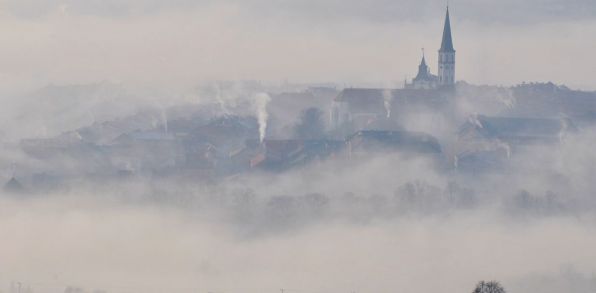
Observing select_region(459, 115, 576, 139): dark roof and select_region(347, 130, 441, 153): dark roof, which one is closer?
select_region(347, 130, 441, 153): dark roof

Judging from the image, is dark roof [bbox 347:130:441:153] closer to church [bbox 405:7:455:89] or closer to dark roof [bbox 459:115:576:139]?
dark roof [bbox 459:115:576:139]

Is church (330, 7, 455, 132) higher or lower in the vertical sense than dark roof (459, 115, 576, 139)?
higher

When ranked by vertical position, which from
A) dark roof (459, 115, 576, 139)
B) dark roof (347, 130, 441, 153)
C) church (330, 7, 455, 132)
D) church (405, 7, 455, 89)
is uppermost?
church (405, 7, 455, 89)

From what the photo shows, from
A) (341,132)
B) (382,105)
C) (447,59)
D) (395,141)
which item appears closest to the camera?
(395,141)

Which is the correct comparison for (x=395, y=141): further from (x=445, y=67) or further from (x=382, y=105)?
(x=445, y=67)

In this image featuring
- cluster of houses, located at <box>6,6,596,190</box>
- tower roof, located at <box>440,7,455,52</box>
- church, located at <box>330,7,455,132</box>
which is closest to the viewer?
cluster of houses, located at <box>6,6,596,190</box>

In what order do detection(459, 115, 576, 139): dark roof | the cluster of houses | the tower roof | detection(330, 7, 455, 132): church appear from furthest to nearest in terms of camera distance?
1. the tower roof
2. detection(330, 7, 455, 132): church
3. detection(459, 115, 576, 139): dark roof
4. the cluster of houses

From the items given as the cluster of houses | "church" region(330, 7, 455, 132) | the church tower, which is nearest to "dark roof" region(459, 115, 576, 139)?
the cluster of houses

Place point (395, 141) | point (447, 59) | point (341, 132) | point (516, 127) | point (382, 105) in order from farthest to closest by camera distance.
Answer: point (447, 59) < point (382, 105) < point (341, 132) < point (516, 127) < point (395, 141)

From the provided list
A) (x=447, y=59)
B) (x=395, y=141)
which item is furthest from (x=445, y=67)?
(x=395, y=141)
